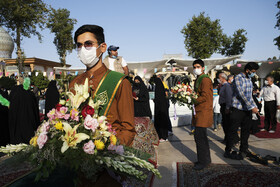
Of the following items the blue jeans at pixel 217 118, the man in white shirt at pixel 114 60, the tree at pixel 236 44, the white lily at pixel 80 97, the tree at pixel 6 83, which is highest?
the tree at pixel 236 44

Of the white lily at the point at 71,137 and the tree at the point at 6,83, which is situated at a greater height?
the tree at the point at 6,83

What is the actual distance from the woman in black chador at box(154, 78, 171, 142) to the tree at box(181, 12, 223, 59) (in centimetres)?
2972

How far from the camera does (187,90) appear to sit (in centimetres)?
548

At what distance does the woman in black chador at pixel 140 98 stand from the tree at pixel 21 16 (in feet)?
83.7

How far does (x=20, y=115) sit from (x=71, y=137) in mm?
6922

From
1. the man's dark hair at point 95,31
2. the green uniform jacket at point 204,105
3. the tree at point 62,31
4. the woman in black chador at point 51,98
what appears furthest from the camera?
the tree at point 62,31

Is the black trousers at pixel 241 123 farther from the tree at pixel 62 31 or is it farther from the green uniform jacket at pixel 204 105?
the tree at pixel 62 31

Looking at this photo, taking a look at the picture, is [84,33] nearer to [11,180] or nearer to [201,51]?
[11,180]

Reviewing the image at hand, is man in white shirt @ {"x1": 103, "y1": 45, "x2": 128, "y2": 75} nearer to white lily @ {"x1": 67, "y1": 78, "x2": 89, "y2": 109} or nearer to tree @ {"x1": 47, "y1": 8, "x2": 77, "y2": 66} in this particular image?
white lily @ {"x1": 67, "y1": 78, "x2": 89, "y2": 109}

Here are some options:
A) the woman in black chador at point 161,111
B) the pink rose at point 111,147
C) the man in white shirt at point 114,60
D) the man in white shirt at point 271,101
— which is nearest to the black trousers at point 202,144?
the man in white shirt at point 114,60

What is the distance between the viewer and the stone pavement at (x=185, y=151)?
4.81 meters

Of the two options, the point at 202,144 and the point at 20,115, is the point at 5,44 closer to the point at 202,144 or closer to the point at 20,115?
the point at 20,115

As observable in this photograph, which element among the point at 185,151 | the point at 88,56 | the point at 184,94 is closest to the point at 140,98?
the point at 185,151

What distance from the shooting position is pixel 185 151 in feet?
21.4
